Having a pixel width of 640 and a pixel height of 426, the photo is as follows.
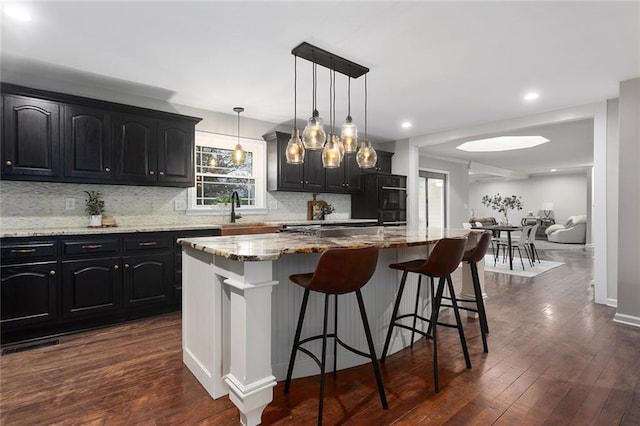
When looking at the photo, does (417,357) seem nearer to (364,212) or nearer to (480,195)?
(364,212)

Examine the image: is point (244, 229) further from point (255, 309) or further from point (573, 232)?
point (573, 232)

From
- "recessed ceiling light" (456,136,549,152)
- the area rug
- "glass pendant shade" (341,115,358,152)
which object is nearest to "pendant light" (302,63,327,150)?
"glass pendant shade" (341,115,358,152)

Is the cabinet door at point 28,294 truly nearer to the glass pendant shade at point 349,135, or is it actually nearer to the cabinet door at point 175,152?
the cabinet door at point 175,152

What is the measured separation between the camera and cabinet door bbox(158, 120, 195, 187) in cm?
379

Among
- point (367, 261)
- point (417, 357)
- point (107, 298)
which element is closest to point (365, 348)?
point (417, 357)

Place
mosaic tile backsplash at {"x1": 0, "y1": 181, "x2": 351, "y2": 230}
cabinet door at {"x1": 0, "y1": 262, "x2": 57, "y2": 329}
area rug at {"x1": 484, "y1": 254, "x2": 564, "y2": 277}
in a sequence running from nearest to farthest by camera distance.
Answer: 1. cabinet door at {"x1": 0, "y1": 262, "x2": 57, "y2": 329}
2. mosaic tile backsplash at {"x1": 0, "y1": 181, "x2": 351, "y2": 230}
3. area rug at {"x1": 484, "y1": 254, "x2": 564, "y2": 277}

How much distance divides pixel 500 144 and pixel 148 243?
23.9 feet

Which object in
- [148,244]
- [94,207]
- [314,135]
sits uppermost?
[314,135]

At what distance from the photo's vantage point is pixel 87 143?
10.9ft

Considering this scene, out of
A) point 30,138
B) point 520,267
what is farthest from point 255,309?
point 520,267

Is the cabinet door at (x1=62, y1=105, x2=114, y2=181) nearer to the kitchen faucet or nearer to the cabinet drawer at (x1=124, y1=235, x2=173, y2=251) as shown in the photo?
the cabinet drawer at (x1=124, y1=235, x2=173, y2=251)

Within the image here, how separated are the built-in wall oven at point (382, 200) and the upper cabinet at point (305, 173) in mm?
230

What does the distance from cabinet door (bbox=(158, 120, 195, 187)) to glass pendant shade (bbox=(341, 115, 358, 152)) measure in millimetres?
2074

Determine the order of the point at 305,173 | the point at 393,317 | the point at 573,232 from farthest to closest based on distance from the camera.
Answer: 1. the point at 573,232
2. the point at 305,173
3. the point at 393,317
